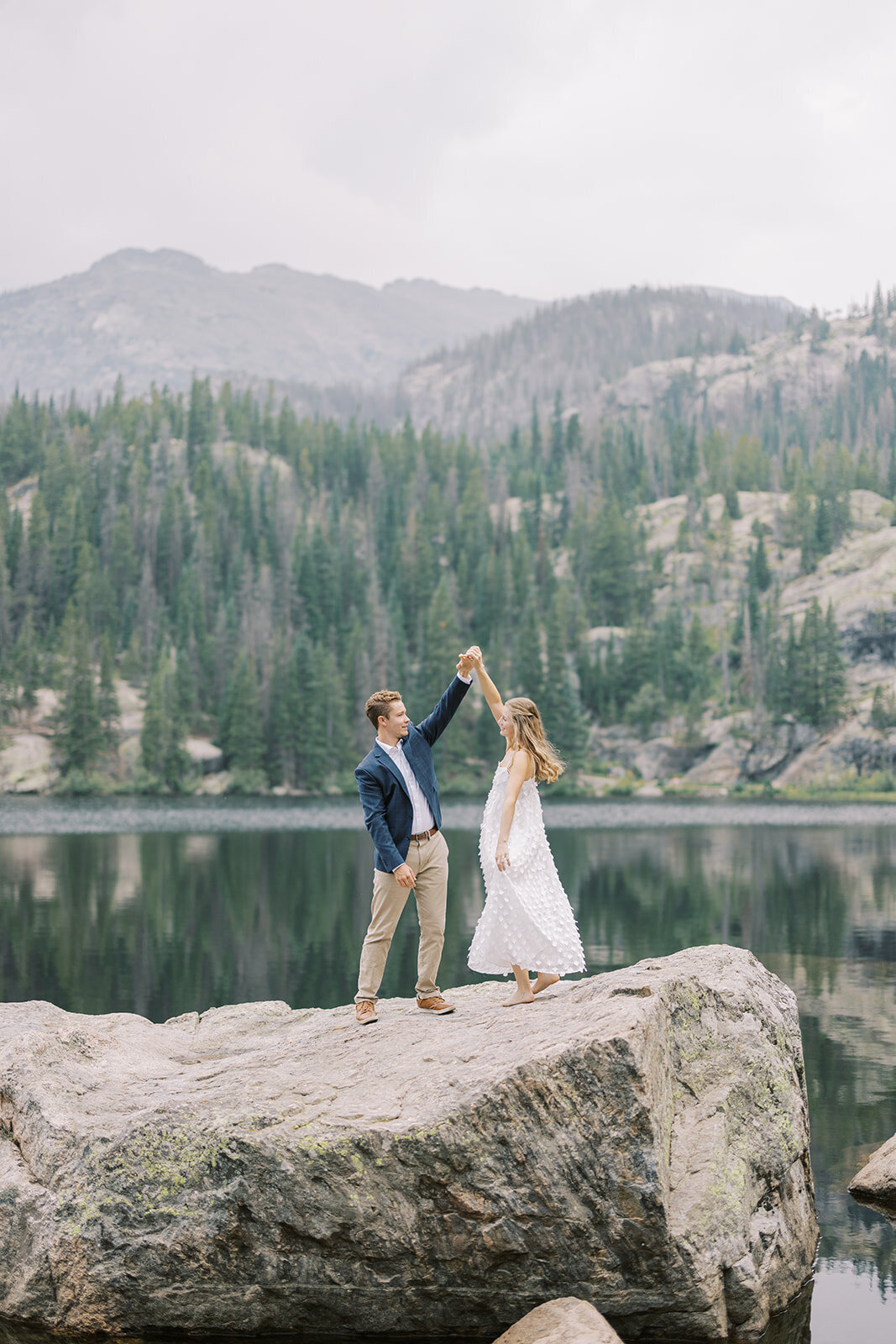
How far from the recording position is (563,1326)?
8039 millimetres

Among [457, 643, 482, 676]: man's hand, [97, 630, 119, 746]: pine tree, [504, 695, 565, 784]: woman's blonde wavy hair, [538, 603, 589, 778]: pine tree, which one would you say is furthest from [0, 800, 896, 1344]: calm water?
[538, 603, 589, 778]: pine tree

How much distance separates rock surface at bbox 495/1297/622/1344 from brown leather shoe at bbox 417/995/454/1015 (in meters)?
2.83

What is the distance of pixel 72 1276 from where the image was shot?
8.98m

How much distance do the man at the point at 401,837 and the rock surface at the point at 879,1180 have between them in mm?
4495

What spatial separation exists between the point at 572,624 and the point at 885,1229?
131 m

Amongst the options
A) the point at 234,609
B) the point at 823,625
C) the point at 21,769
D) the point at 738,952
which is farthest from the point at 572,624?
the point at 738,952

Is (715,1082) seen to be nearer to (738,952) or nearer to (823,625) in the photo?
(738,952)

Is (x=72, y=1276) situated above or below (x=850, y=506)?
below

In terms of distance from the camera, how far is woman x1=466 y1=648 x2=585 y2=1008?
10.6m

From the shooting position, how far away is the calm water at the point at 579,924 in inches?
533

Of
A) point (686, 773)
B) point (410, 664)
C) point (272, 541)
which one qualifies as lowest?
point (686, 773)

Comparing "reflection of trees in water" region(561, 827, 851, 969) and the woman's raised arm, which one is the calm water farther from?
the woman's raised arm

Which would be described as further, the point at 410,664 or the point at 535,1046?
the point at 410,664

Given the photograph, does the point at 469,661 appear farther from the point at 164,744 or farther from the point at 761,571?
the point at 761,571
